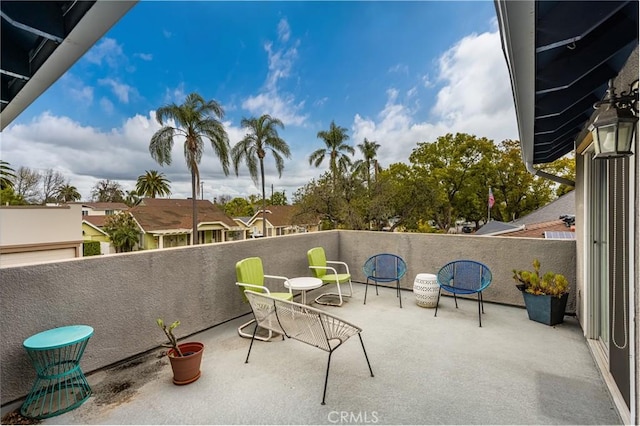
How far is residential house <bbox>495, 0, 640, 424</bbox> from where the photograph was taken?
4.37 feet

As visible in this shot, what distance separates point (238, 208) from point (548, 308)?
129 ft

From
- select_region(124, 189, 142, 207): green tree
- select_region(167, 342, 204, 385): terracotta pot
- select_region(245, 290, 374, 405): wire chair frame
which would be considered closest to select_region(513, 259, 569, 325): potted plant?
select_region(245, 290, 374, 405): wire chair frame

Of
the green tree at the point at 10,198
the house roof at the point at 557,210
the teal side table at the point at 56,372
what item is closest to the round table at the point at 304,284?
the teal side table at the point at 56,372

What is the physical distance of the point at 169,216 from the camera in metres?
24.2

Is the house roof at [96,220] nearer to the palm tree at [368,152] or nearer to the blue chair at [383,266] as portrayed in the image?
the palm tree at [368,152]

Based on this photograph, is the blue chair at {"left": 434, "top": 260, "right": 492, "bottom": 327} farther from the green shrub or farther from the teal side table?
the green shrub

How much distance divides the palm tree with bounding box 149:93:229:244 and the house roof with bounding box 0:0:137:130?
14913mm

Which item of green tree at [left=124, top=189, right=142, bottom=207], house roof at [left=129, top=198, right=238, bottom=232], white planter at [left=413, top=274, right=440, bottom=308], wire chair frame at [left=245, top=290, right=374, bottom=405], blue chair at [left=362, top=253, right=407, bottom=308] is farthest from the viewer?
green tree at [left=124, top=189, right=142, bottom=207]

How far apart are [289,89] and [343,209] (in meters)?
7.83

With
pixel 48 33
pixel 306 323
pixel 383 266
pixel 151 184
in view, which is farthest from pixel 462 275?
pixel 151 184

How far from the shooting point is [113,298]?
9.74ft

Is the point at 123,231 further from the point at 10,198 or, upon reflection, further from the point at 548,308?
the point at 548,308

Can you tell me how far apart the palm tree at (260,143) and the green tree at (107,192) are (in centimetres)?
2845

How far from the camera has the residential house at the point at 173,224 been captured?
74.7 feet
